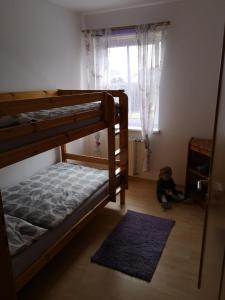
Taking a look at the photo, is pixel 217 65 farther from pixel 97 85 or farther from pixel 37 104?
pixel 37 104

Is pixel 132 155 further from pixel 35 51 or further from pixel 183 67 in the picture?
pixel 35 51

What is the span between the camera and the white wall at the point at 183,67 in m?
2.75

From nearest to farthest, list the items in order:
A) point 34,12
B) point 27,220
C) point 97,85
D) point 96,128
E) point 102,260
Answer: point 27,220, point 102,260, point 96,128, point 34,12, point 97,85

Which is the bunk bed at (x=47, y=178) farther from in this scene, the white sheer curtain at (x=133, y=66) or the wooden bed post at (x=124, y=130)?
the white sheer curtain at (x=133, y=66)

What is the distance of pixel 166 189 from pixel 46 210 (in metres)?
1.58

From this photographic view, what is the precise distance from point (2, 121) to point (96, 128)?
37.5 inches

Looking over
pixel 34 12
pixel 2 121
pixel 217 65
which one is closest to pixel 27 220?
pixel 2 121

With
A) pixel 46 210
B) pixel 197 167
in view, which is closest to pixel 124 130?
pixel 197 167

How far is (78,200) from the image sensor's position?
2137 mm

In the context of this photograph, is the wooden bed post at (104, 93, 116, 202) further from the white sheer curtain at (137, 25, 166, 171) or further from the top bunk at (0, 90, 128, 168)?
the white sheer curtain at (137, 25, 166, 171)

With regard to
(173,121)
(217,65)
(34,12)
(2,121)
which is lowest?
(173,121)

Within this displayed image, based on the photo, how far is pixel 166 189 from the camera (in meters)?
2.99

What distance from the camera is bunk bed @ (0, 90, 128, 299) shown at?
1.44 m

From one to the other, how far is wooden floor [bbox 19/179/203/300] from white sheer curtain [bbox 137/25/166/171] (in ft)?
4.38
